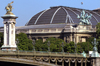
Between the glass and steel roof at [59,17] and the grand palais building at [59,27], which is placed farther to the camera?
the glass and steel roof at [59,17]

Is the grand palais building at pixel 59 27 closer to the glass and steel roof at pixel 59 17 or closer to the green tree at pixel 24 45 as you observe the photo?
the glass and steel roof at pixel 59 17

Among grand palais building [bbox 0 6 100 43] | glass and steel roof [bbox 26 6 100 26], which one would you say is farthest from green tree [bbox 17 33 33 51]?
glass and steel roof [bbox 26 6 100 26]

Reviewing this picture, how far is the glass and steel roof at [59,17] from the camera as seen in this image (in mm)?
185125

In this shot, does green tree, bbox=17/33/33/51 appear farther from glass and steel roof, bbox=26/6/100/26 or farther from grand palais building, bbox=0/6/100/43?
glass and steel roof, bbox=26/6/100/26

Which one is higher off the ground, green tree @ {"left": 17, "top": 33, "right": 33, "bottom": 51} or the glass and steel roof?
the glass and steel roof

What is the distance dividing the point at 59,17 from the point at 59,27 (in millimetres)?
20910

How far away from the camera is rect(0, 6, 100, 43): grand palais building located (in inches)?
6334

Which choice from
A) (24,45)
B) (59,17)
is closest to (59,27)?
(59,17)

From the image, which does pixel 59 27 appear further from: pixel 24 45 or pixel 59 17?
pixel 24 45

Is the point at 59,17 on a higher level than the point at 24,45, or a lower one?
higher

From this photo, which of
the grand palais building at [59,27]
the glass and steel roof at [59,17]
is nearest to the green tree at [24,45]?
the grand palais building at [59,27]

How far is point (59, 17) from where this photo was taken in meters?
188

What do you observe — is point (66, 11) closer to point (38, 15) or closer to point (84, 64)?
point (38, 15)

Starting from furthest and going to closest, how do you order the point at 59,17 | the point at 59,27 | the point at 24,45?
the point at 59,17 → the point at 59,27 → the point at 24,45
